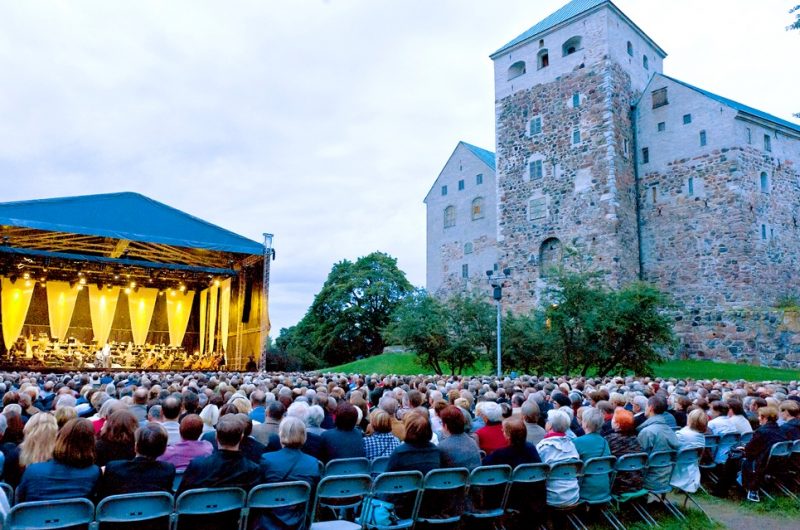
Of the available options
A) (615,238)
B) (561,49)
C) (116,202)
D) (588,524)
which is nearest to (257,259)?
(116,202)

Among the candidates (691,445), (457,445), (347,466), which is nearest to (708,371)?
(691,445)

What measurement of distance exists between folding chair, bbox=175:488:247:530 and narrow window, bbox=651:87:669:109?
30.0 meters

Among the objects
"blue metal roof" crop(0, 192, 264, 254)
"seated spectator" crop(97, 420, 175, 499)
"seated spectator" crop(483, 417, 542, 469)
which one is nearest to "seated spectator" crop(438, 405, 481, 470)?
"seated spectator" crop(483, 417, 542, 469)

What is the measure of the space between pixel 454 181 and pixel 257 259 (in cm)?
1720

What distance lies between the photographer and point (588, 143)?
28750 millimetres

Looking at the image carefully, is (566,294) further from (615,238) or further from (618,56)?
(618,56)

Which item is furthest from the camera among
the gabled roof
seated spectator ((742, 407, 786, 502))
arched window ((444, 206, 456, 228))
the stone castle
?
arched window ((444, 206, 456, 228))

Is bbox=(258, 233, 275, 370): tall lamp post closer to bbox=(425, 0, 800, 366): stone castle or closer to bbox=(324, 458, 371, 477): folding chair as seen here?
bbox=(425, 0, 800, 366): stone castle

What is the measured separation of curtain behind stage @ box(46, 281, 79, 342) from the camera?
27109 millimetres

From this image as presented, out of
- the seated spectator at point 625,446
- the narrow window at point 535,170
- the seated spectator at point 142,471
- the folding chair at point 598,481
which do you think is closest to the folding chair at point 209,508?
the seated spectator at point 142,471

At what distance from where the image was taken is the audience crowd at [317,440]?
4.05 m

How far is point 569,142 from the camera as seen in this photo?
29.7m

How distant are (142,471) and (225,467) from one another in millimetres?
554

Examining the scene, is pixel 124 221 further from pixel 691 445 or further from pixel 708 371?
pixel 708 371
